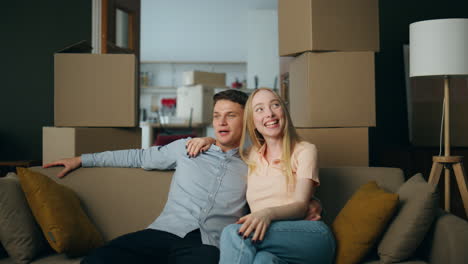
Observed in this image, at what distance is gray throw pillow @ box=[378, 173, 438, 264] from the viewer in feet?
4.88

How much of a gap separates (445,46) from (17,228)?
2.11 meters

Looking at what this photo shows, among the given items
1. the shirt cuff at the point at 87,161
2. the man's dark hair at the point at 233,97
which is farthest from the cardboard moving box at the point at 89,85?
the man's dark hair at the point at 233,97

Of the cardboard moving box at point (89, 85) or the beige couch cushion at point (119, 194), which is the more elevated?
the cardboard moving box at point (89, 85)

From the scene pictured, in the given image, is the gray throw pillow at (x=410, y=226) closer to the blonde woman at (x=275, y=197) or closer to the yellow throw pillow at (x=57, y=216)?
the blonde woman at (x=275, y=197)

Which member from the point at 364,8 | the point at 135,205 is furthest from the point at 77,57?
the point at 364,8

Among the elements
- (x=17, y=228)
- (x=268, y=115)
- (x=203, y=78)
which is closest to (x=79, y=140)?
(x=17, y=228)

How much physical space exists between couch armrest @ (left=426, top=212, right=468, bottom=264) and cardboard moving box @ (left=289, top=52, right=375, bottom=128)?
2.75ft

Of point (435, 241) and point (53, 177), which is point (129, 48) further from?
point (435, 241)

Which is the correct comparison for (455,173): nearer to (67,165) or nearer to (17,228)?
(67,165)

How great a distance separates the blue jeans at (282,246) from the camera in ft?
4.44

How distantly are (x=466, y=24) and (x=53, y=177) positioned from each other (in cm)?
212

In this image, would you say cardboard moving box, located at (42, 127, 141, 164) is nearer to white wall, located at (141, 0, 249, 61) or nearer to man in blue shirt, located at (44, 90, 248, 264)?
man in blue shirt, located at (44, 90, 248, 264)

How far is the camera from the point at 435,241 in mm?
1502

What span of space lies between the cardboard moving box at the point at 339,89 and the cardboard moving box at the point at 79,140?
110cm
